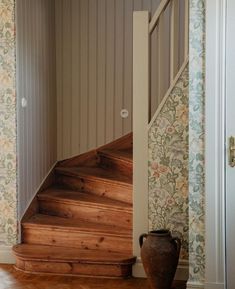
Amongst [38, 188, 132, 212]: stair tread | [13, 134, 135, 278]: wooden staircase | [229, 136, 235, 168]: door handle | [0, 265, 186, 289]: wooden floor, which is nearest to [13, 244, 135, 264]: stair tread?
[13, 134, 135, 278]: wooden staircase

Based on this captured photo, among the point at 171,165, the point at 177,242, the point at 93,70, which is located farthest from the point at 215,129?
the point at 93,70

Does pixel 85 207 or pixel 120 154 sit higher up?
pixel 120 154

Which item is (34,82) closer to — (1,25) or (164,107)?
(1,25)

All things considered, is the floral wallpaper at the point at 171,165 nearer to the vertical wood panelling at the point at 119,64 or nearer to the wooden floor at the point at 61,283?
the wooden floor at the point at 61,283

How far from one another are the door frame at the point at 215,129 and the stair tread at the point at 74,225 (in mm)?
1002

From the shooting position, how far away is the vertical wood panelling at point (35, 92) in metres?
4.59

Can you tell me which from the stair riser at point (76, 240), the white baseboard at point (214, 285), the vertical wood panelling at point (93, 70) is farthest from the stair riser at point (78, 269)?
the vertical wood panelling at point (93, 70)

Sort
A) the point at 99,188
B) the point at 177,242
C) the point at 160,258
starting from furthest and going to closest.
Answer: the point at 99,188
the point at 177,242
the point at 160,258

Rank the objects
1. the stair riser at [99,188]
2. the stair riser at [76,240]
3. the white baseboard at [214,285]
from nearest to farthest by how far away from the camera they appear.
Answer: the white baseboard at [214,285] < the stair riser at [76,240] < the stair riser at [99,188]

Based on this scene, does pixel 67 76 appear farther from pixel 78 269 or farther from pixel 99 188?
pixel 78 269

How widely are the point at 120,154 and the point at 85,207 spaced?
31.4 inches

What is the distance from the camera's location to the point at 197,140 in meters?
3.52

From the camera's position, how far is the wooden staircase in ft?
13.8

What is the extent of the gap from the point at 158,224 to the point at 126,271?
445 millimetres
